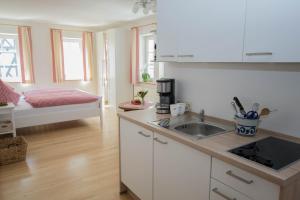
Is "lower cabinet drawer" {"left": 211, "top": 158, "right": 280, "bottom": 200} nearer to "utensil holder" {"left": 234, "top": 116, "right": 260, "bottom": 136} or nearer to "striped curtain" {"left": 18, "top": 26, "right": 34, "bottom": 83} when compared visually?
"utensil holder" {"left": 234, "top": 116, "right": 260, "bottom": 136}

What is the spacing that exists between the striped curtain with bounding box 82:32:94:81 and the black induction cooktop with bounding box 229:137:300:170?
236 inches

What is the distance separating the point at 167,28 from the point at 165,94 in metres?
0.63

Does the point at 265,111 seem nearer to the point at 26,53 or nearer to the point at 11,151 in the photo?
the point at 11,151

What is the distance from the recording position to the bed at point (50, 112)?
3.73 metres

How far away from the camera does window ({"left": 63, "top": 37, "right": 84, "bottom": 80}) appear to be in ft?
20.9

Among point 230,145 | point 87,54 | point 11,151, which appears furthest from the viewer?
point 87,54

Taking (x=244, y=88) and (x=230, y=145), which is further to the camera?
(x=244, y=88)

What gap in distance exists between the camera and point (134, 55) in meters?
5.52

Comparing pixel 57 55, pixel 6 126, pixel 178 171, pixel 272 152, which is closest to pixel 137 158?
pixel 178 171

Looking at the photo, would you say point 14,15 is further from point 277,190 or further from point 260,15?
point 277,190

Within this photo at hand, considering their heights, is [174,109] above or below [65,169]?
above

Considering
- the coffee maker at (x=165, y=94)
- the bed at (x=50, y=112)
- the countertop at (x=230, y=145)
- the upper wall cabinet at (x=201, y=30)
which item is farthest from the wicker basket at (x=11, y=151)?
the upper wall cabinet at (x=201, y=30)

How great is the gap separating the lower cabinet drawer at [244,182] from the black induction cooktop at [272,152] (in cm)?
8

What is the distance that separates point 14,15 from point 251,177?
5.70m
